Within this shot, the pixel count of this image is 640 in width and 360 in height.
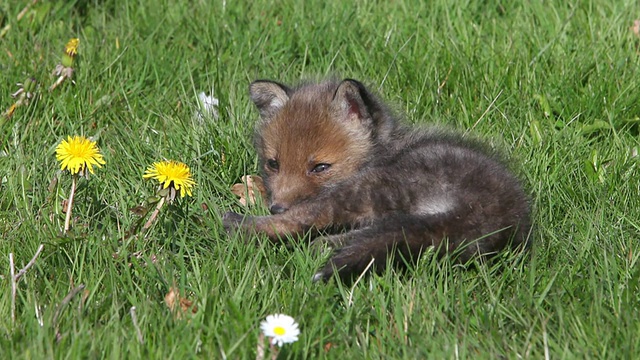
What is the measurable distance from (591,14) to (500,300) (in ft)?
11.0

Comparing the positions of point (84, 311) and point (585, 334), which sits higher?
point (585, 334)

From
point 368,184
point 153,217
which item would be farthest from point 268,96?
point 153,217

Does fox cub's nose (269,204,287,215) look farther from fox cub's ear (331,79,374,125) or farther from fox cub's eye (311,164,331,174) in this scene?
fox cub's ear (331,79,374,125)

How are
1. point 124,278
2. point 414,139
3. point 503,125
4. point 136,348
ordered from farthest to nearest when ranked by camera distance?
point 503,125, point 414,139, point 124,278, point 136,348

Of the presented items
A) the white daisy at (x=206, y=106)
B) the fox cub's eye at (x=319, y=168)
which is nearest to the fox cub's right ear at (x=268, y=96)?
the white daisy at (x=206, y=106)

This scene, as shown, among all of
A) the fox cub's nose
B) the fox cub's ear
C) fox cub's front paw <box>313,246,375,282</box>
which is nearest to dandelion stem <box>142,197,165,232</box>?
the fox cub's nose

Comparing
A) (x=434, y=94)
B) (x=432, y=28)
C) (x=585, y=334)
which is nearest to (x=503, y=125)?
(x=434, y=94)

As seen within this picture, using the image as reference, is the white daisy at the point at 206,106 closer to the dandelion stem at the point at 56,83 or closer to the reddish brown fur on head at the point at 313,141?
the reddish brown fur on head at the point at 313,141

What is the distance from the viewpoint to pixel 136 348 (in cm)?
343

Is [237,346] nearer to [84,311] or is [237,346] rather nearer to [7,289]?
[84,311]

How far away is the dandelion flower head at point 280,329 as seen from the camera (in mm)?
3387

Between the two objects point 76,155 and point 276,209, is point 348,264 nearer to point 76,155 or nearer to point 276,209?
point 276,209

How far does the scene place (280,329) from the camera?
3.44m

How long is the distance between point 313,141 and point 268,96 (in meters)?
0.55
